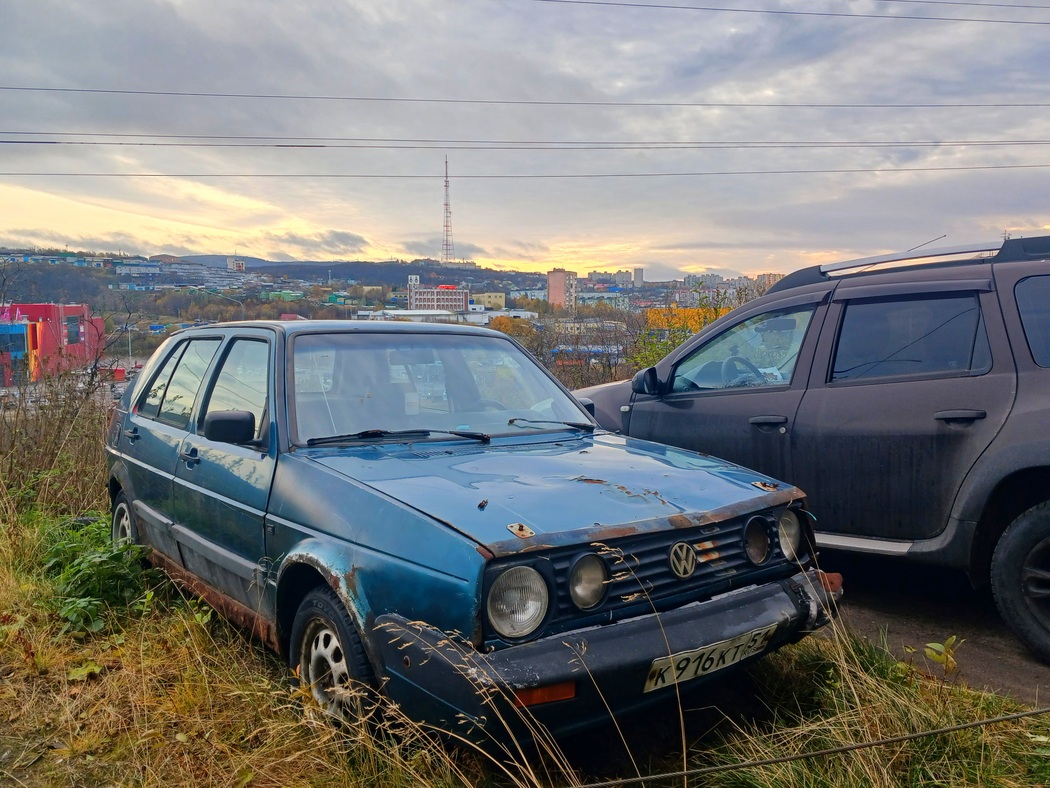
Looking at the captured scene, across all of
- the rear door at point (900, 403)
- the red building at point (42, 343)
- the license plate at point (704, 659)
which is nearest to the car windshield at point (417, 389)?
the rear door at point (900, 403)

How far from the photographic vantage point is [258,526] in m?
3.31

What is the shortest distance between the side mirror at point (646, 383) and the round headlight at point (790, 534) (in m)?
2.11

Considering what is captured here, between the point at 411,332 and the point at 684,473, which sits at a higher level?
the point at 411,332

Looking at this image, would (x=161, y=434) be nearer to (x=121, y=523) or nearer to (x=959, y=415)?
(x=121, y=523)

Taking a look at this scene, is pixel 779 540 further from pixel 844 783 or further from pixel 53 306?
pixel 53 306

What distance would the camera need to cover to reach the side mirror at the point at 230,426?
3342 mm

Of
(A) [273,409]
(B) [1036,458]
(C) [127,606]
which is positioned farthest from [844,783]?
(C) [127,606]

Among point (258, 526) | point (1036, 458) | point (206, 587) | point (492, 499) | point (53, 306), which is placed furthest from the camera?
point (53, 306)

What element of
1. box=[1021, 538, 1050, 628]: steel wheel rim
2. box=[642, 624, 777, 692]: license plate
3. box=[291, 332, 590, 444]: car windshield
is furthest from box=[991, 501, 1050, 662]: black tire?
box=[291, 332, 590, 444]: car windshield

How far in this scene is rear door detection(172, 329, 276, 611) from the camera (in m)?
3.37

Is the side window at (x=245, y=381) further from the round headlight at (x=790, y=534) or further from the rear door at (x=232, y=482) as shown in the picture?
the round headlight at (x=790, y=534)

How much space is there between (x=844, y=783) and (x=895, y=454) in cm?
217

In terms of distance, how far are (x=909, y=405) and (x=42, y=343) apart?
305 inches

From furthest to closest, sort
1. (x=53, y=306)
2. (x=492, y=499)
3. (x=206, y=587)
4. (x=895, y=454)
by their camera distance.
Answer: (x=53, y=306)
(x=895, y=454)
(x=206, y=587)
(x=492, y=499)
